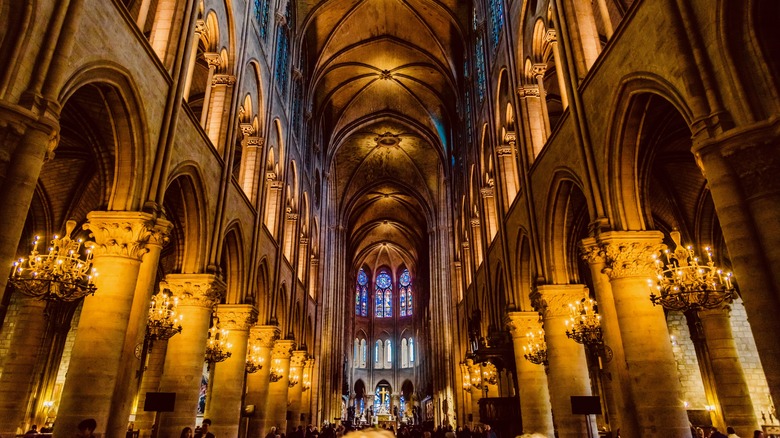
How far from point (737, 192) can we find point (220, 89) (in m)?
12.8

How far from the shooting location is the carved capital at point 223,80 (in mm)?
14359

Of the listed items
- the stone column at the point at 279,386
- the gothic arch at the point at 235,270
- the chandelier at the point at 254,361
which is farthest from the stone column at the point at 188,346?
the stone column at the point at 279,386

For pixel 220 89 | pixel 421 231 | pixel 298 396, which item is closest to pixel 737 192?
pixel 220 89

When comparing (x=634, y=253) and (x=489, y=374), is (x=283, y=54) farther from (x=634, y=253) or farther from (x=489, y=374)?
(x=634, y=253)

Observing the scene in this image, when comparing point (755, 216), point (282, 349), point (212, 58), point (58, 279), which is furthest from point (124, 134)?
point (282, 349)

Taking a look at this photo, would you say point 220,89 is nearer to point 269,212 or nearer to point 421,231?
point 269,212

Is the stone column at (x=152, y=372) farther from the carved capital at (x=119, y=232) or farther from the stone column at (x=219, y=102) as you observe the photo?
the carved capital at (x=119, y=232)

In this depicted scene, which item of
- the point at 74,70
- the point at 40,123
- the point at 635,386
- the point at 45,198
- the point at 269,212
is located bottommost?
the point at 635,386

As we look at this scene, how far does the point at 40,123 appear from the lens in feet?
19.5

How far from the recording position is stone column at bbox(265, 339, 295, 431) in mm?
20625

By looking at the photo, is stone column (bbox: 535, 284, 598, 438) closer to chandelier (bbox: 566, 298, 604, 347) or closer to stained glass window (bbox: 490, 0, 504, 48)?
chandelier (bbox: 566, 298, 604, 347)

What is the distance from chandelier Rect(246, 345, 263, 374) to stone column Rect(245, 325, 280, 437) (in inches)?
4.3

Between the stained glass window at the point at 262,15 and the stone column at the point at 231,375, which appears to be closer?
the stone column at the point at 231,375

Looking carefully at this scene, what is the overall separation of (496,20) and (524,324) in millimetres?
11551
